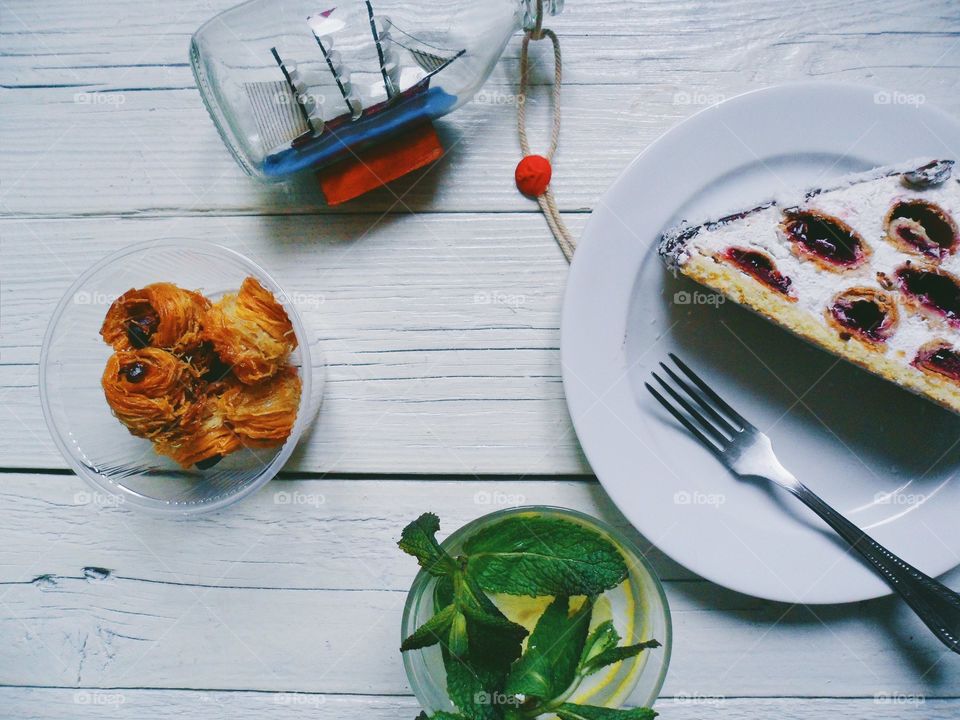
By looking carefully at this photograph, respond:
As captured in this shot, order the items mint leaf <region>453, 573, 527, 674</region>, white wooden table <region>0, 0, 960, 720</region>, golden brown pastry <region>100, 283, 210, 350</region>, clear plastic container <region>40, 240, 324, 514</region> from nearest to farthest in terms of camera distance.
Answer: mint leaf <region>453, 573, 527, 674</region> < golden brown pastry <region>100, 283, 210, 350</region> < clear plastic container <region>40, 240, 324, 514</region> < white wooden table <region>0, 0, 960, 720</region>

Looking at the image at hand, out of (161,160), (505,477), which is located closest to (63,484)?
(161,160)

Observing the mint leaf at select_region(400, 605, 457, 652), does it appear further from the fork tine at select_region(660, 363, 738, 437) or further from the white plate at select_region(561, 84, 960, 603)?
the fork tine at select_region(660, 363, 738, 437)

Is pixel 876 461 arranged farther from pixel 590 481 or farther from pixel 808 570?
pixel 590 481

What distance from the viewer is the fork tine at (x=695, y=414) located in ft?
4.22

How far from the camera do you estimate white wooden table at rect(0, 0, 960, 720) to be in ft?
4.40

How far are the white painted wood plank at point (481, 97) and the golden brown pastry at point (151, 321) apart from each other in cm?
31

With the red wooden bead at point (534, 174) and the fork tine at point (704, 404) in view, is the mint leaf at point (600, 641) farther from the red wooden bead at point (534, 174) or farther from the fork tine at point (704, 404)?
the red wooden bead at point (534, 174)

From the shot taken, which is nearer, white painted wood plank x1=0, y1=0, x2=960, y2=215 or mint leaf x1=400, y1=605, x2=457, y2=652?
mint leaf x1=400, y1=605, x2=457, y2=652

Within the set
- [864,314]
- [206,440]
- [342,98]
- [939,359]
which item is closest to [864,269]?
[864,314]

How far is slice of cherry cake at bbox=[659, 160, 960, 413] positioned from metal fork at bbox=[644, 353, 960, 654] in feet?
0.60

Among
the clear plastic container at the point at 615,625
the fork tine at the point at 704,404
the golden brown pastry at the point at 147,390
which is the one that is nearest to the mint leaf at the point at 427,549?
the clear plastic container at the point at 615,625

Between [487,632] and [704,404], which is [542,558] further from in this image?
[704,404]

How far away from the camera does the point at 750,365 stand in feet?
4.35

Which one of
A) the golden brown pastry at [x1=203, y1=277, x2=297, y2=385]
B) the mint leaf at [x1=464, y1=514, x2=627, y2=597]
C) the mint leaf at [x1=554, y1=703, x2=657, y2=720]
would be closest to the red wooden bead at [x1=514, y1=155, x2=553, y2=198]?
the golden brown pastry at [x1=203, y1=277, x2=297, y2=385]
